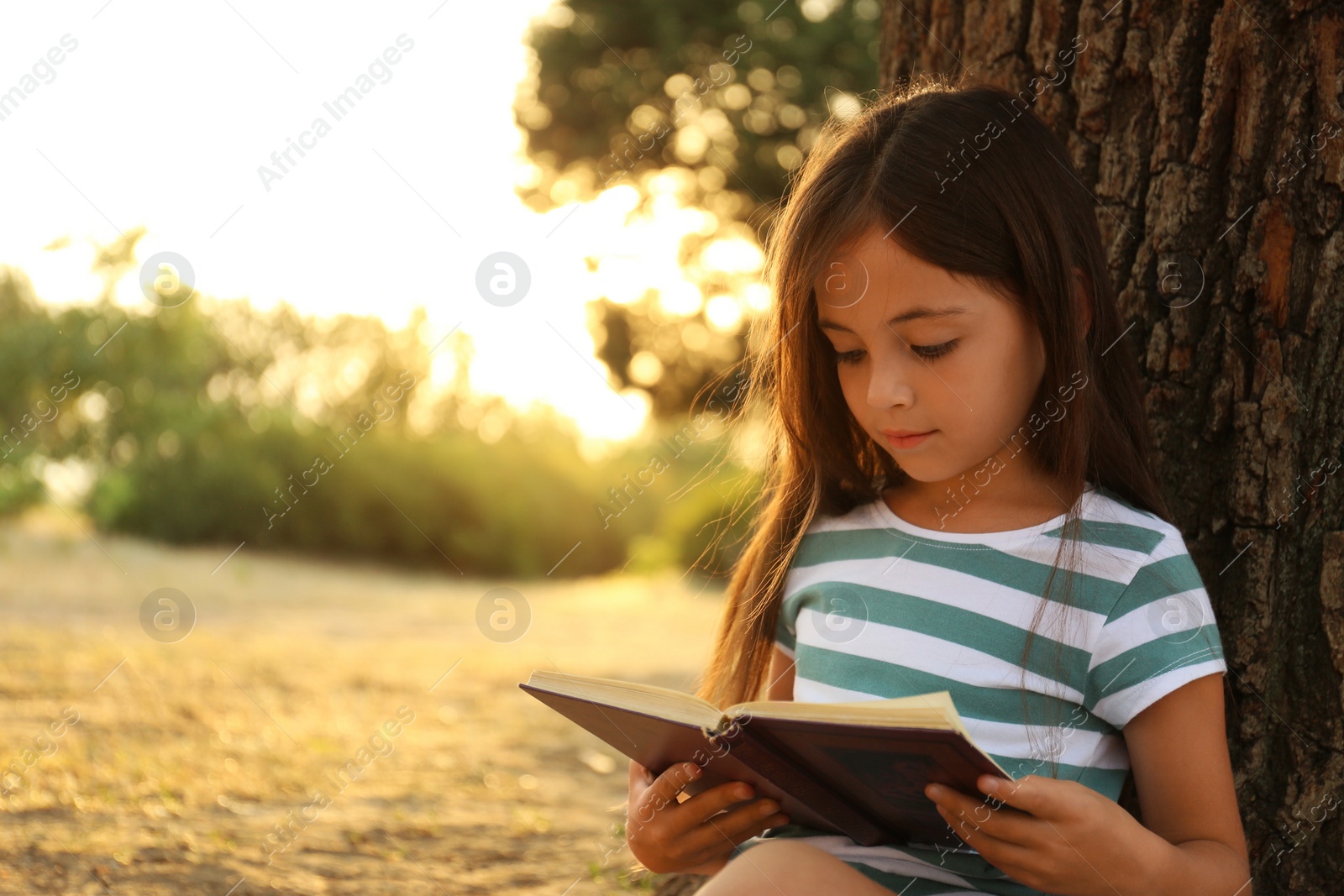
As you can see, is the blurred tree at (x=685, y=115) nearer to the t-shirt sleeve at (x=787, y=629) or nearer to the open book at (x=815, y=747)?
the t-shirt sleeve at (x=787, y=629)

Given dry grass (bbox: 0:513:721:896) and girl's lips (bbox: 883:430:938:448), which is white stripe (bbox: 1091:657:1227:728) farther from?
dry grass (bbox: 0:513:721:896)

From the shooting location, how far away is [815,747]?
3.87 feet

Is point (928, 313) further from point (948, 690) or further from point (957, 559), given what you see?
point (948, 690)

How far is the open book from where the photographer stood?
109 cm

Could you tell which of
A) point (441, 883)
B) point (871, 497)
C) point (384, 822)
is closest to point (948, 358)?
point (871, 497)

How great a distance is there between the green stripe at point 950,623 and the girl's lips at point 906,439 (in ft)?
0.75

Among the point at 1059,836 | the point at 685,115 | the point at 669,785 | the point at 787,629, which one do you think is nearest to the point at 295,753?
the point at 787,629

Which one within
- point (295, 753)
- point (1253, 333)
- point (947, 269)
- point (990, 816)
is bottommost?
point (295, 753)

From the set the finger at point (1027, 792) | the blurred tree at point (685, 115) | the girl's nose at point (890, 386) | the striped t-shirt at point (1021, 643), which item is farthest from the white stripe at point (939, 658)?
the blurred tree at point (685, 115)

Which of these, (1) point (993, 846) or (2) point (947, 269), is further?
(2) point (947, 269)

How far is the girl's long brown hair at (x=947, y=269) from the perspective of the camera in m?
1.50

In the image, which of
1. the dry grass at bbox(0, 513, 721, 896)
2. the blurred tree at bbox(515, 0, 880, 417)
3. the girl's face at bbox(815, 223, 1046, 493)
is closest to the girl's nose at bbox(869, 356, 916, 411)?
the girl's face at bbox(815, 223, 1046, 493)

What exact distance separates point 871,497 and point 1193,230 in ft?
2.42

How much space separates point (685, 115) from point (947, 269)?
8571 millimetres
